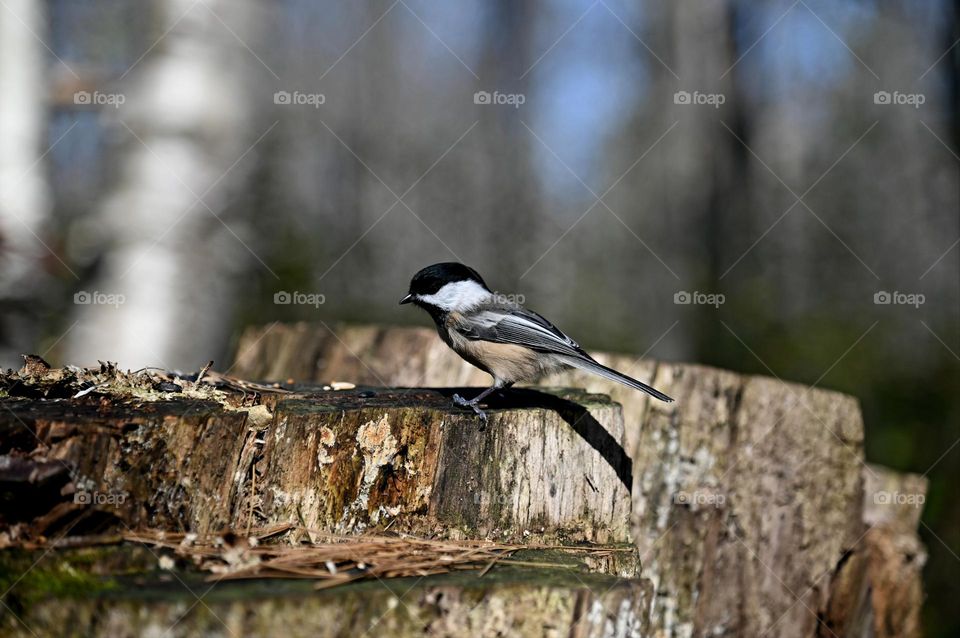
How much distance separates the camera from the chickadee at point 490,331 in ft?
11.4

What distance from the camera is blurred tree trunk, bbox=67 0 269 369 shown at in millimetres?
5590

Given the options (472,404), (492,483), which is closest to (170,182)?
(472,404)

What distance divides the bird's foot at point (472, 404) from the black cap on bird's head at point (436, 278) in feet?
2.27

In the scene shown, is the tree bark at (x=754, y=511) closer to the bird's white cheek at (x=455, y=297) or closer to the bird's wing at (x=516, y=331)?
the bird's wing at (x=516, y=331)

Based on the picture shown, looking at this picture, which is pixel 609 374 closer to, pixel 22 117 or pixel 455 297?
pixel 455 297

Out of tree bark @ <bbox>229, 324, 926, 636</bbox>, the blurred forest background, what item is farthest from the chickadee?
the blurred forest background

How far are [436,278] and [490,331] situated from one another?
0.34 meters

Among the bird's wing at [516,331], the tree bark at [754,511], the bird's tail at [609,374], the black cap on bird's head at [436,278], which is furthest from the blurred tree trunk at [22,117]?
the tree bark at [754,511]

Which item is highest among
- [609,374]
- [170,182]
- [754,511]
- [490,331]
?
[170,182]

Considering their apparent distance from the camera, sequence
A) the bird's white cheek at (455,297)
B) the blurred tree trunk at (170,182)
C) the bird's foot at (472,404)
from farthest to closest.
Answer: the blurred tree trunk at (170,182) < the bird's white cheek at (455,297) < the bird's foot at (472,404)

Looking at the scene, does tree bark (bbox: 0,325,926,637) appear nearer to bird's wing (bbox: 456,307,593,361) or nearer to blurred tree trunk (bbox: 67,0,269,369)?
bird's wing (bbox: 456,307,593,361)

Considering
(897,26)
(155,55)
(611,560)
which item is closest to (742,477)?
(611,560)

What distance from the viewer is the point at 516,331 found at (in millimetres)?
3518

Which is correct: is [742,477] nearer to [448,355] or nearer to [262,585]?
[448,355]
